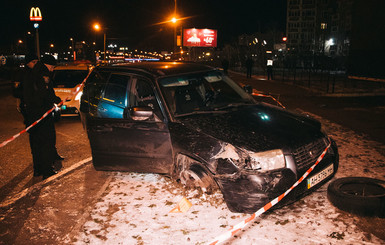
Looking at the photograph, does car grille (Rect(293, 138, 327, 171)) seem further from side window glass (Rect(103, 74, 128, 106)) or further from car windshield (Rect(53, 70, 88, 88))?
car windshield (Rect(53, 70, 88, 88))

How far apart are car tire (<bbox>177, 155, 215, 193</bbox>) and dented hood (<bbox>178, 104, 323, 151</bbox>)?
48 centimetres

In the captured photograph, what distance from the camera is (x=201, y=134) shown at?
4051mm

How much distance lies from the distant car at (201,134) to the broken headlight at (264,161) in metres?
0.01

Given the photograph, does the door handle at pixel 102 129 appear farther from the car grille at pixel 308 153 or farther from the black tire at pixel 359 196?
the black tire at pixel 359 196

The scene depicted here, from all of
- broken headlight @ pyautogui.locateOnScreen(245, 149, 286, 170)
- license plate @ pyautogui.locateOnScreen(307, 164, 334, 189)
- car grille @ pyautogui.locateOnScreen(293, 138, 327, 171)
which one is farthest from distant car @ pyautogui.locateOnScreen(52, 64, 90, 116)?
license plate @ pyautogui.locateOnScreen(307, 164, 334, 189)

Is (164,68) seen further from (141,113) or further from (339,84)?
(339,84)

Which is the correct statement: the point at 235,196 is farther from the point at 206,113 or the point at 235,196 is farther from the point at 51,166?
the point at 51,166

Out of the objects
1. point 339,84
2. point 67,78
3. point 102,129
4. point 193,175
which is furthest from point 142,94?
point 339,84

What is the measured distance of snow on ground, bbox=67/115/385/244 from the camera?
3592mm

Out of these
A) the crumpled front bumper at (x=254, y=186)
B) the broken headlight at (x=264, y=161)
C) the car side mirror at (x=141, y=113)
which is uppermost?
the car side mirror at (x=141, y=113)

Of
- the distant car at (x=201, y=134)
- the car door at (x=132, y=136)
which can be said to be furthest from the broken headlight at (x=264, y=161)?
the car door at (x=132, y=136)

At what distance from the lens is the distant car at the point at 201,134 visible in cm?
369

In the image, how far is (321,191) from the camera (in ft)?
15.5

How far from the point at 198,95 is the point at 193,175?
53.8 inches
